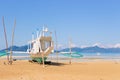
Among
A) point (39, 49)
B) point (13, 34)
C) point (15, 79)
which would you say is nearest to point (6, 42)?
point (13, 34)

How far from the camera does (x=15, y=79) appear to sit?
16078 mm

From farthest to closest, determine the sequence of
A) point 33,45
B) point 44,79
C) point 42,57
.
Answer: point 33,45 → point 42,57 → point 44,79

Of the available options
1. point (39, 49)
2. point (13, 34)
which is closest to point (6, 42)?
point (13, 34)

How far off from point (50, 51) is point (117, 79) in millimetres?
12244

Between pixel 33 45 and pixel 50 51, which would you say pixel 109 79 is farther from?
pixel 33 45

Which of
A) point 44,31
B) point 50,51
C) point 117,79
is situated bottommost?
point 117,79

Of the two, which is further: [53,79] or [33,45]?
[33,45]

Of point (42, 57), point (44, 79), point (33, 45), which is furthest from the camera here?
point (33, 45)

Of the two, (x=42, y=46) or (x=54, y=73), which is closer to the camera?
(x=54, y=73)

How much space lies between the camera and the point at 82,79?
16516mm

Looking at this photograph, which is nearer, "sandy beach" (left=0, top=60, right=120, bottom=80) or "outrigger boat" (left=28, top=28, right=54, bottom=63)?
"sandy beach" (left=0, top=60, right=120, bottom=80)

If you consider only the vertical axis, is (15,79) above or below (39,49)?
below

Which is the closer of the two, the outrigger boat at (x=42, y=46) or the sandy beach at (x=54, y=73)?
the sandy beach at (x=54, y=73)

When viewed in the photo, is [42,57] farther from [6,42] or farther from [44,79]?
[44,79]
